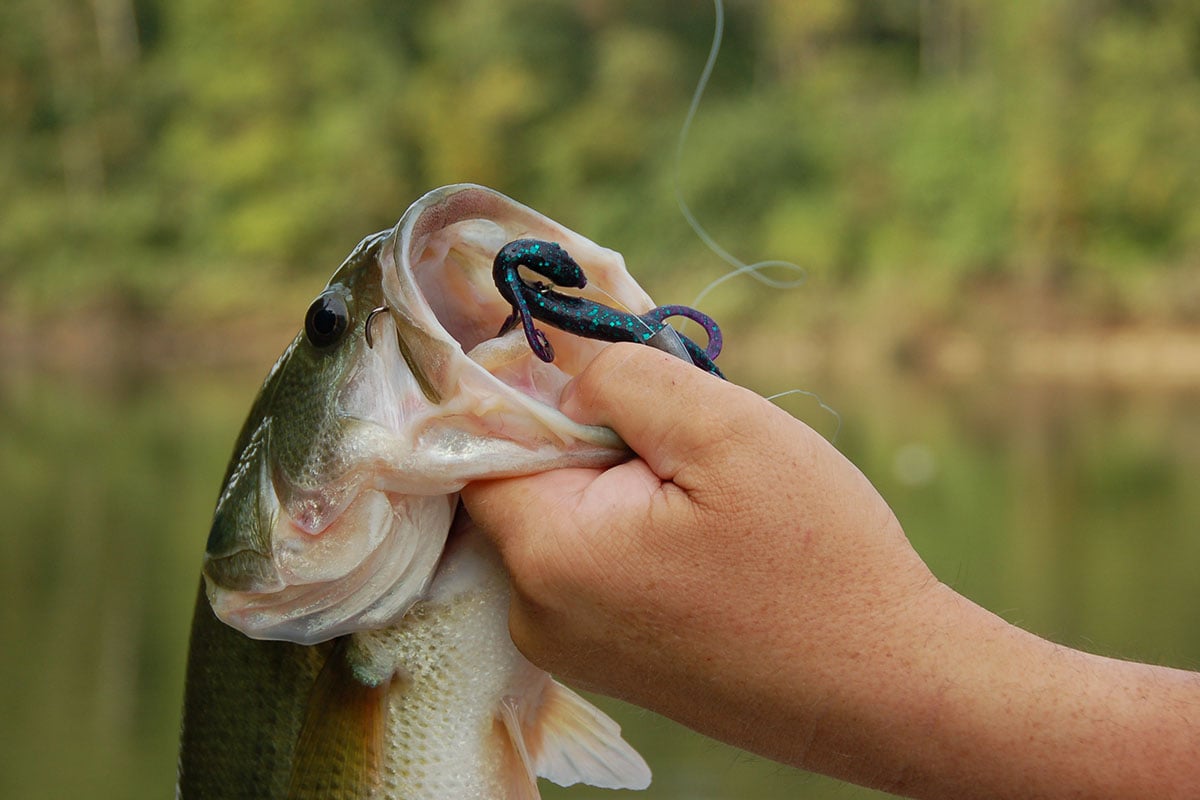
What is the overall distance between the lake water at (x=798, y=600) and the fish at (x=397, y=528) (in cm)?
29

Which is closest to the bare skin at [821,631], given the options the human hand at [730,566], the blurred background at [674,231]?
the human hand at [730,566]

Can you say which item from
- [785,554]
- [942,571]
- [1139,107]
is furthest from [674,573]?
[1139,107]

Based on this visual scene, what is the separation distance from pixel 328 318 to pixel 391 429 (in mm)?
151

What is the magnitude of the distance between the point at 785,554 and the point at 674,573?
0.10m

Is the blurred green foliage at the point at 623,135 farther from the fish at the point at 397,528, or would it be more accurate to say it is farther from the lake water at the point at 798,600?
the fish at the point at 397,528

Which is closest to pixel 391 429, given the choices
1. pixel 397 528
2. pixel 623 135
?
pixel 397 528

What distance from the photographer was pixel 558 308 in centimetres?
129

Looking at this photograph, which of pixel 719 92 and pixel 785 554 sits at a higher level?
pixel 785 554

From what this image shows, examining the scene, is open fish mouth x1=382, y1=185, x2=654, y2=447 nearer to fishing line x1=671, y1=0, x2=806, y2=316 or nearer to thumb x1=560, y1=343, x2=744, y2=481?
thumb x1=560, y1=343, x2=744, y2=481

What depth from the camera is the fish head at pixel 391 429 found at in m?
1.25

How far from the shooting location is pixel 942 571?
11102mm

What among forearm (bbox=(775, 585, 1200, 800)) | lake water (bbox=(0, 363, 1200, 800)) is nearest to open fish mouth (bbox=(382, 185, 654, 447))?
forearm (bbox=(775, 585, 1200, 800))

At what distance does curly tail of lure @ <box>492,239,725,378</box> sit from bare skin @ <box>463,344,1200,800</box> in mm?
97

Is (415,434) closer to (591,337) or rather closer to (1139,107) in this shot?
(591,337)
